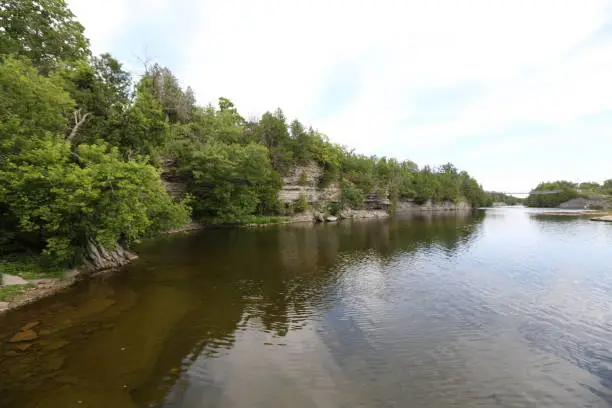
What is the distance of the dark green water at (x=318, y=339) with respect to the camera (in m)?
7.34

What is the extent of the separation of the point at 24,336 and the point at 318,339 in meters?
9.82

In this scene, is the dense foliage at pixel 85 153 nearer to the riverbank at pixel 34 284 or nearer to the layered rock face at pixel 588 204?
the riverbank at pixel 34 284

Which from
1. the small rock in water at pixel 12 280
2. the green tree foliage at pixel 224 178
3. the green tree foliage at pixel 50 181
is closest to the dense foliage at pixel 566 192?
the green tree foliage at pixel 224 178

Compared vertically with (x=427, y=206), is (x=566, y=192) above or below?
above

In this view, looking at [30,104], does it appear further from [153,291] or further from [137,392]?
[137,392]

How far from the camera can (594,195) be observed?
126125mm

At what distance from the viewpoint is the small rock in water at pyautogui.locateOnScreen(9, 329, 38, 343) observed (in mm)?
9398

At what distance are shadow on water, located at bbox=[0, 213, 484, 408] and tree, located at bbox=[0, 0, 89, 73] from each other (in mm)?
18141

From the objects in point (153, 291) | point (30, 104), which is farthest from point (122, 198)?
point (30, 104)

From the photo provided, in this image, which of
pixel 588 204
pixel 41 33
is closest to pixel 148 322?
pixel 41 33

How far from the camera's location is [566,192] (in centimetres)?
14375

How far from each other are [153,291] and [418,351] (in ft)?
41.1

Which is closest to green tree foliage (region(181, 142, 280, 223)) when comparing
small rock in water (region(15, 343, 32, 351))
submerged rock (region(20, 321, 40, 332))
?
submerged rock (region(20, 321, 40, 332))

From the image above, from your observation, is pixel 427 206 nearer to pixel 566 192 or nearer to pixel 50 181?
pixel 566 192
